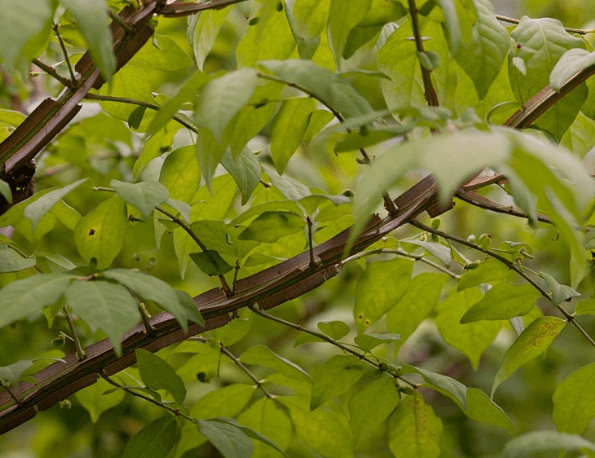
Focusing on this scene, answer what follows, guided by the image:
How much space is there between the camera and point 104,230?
21.1 inches

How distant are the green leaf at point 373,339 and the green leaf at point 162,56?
31cm

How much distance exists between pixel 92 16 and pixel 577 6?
6.56 ft

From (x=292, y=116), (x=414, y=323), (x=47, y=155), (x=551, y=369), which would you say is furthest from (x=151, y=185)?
(x=551, y=369)

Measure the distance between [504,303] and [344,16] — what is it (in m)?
0.31

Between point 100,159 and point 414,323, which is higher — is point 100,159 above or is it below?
above

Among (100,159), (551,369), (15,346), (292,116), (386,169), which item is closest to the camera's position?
(386,169)

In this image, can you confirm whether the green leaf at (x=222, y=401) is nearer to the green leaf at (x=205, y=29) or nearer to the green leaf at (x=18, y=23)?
the green leaf at (x=205, y=29)

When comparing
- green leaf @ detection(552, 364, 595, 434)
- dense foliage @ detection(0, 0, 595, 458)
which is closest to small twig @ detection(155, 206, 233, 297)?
dense foliage @ detection(0, 0, 595, 458)

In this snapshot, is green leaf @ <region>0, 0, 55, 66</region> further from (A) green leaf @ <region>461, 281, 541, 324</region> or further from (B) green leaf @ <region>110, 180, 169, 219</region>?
(A) green leaf @ <region>461, 281, 541, 324</region>

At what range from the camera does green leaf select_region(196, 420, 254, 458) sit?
50 centimetres

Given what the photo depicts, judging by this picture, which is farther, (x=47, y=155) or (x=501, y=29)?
(x=47, y=155)

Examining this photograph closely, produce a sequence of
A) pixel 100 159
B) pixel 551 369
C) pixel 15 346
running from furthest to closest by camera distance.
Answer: pixel 551 369, pixel 100 159, pixel 15 346

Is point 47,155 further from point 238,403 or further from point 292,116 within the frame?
point 292,116

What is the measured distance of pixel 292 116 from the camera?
0.45m
